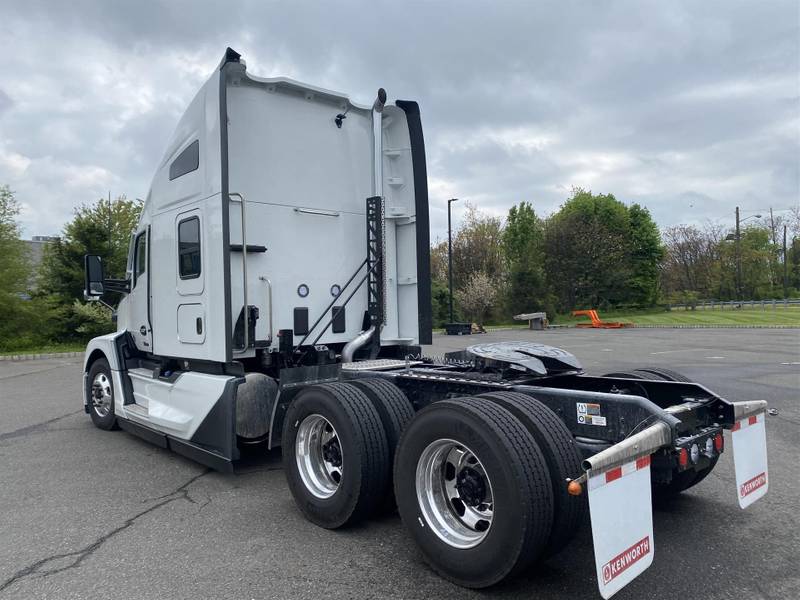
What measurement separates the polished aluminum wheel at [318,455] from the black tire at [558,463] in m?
1.61

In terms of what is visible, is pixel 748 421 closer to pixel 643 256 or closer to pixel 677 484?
pixel 677 484

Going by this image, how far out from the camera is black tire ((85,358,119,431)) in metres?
7.42

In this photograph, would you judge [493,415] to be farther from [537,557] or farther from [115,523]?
[115,523]

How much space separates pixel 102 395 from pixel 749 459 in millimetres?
7143

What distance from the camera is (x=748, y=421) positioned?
374 cm

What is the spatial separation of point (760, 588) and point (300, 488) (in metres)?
2.96

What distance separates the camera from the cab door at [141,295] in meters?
6.86

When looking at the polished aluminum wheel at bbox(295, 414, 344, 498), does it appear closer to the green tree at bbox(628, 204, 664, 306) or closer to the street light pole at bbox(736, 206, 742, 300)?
the green tree at bbox(628, 204, 664, 306)

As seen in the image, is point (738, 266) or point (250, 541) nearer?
point (250, 541)

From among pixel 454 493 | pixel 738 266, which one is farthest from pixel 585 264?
pixel 454 493

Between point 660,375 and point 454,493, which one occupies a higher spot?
point 660,375

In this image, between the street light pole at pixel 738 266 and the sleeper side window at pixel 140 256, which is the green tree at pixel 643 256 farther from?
the sleeper side window at pixel 140 256

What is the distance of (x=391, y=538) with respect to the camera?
4.00 metres

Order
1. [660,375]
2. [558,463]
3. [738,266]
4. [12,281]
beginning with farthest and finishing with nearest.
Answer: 1. [738,266]
2. [12,281]
3. [660,375]
4. [558,463]
